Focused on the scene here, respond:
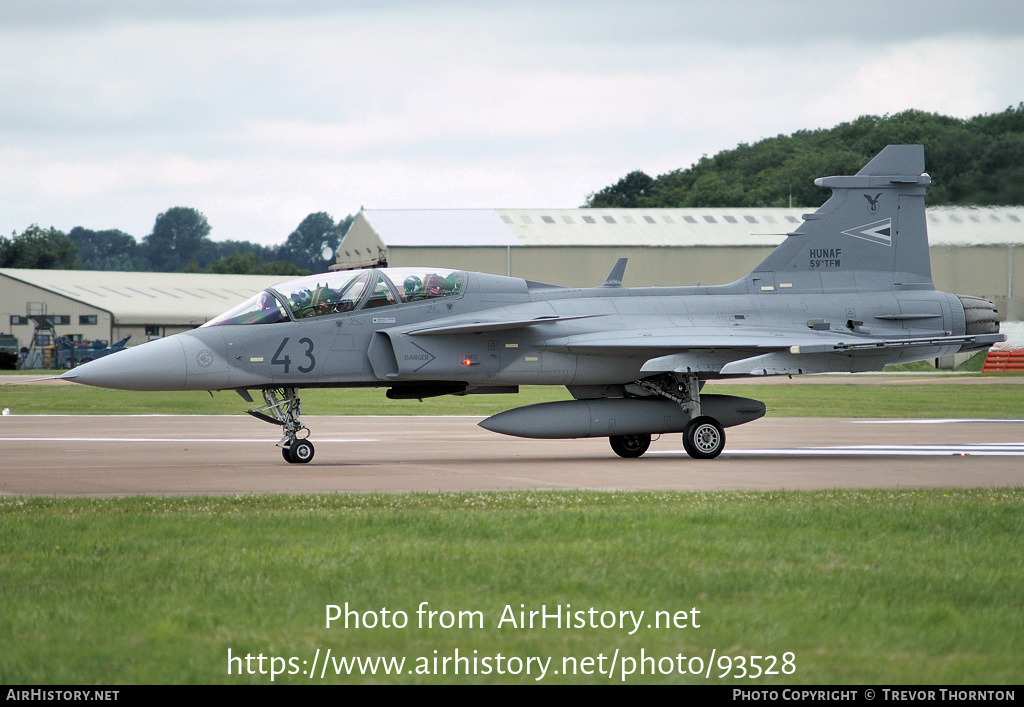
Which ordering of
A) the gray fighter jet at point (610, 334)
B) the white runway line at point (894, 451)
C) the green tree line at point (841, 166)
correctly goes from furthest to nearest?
1. the green tree line at point (841, 166)
2. the white runway line at point (894, 451)
3. the gray fighter jet at point (610, 334)

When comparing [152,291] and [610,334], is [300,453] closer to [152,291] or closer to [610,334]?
[610,334]

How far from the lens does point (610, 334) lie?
1554 cm

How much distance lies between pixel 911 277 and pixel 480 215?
1626 inches

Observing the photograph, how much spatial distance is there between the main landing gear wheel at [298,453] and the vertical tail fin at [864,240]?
6906 millimetres

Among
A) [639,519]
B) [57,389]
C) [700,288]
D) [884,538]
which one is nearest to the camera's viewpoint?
[884,538]

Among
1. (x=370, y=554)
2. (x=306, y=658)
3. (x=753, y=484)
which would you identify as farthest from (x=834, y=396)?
(x=306, y=658)

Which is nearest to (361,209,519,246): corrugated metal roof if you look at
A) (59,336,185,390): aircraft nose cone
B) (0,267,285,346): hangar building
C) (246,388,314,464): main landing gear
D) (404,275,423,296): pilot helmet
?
(0,267,285,346): hangar building

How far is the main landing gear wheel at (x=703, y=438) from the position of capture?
15.3 m

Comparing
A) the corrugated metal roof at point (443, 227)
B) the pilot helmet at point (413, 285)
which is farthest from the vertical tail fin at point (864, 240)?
the corrugated metal roof at point (443, 227)

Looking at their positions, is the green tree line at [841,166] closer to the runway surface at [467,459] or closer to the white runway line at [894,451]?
the runway surface at [467,459]

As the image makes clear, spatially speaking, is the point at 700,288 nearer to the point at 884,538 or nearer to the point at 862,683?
the point at 884,538
